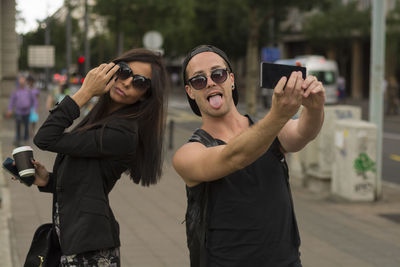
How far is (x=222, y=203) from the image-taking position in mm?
2941

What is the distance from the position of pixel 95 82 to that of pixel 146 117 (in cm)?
33

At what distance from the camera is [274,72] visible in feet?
8.25

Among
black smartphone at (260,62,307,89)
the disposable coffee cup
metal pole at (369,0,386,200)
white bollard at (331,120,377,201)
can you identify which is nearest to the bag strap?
black smartphone at (260,62,307,89)

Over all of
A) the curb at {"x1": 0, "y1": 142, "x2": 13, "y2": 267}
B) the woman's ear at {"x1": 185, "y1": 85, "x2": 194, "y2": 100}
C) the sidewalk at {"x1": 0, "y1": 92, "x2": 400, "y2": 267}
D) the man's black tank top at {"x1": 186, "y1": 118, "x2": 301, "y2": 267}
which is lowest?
the sidewalk at {"x1": 0, "y1": 92, "x2": 400, "y2": 267}

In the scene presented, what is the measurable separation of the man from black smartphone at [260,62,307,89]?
29cm

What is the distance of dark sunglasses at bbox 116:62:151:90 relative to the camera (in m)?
3.51

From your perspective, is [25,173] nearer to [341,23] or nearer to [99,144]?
[99,144]

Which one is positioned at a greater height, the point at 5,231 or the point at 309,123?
the point at 309,123

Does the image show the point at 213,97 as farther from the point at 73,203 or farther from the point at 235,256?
the point at 73,203

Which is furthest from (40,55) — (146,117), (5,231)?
(146,117)

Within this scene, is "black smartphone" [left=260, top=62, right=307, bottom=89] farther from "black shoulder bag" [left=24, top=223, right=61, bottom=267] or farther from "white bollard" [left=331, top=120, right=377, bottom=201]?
"white bollard" [left=331, top=120, right=377, bottom=201]

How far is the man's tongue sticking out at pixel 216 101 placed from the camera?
116 inches

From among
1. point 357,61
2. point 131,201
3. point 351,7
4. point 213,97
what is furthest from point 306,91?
point 357,61

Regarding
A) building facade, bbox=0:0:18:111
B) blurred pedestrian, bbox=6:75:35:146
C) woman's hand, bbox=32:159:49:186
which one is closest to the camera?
woman's hand, bbox=32:159:49:186
